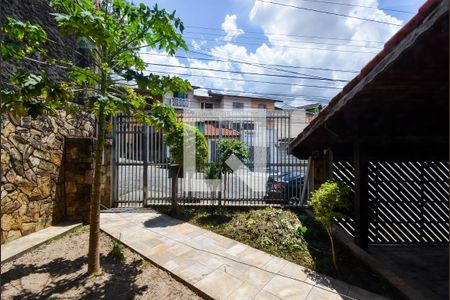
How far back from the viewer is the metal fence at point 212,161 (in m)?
7.19

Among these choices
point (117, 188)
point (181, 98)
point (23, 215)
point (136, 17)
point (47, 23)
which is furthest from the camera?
point (181, 98)

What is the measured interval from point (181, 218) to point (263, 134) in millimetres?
3059

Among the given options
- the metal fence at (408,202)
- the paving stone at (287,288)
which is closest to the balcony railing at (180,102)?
the metal fence at (408,202)

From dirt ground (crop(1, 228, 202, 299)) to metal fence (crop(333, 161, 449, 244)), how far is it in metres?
4.15

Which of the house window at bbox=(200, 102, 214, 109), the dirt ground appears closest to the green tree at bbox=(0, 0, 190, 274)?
the dirt ground

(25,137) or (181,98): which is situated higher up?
(181,98)

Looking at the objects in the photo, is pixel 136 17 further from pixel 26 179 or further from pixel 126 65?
pixel 26 179

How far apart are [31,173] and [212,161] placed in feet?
12.9

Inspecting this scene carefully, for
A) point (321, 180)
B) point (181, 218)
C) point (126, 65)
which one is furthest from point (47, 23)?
point (321, 180)

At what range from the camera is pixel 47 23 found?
553 centimetres

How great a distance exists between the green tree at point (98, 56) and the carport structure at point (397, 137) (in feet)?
7.85

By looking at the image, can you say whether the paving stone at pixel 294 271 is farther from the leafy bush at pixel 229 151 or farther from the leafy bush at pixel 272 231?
the leafy bush at pixel 229 151

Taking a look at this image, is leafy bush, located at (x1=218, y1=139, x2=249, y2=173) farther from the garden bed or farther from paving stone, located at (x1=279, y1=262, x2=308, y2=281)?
paving stone, located at (x1=279, y1=262, x2=308, y2=281)

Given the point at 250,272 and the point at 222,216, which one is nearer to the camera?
the point at 250,272
